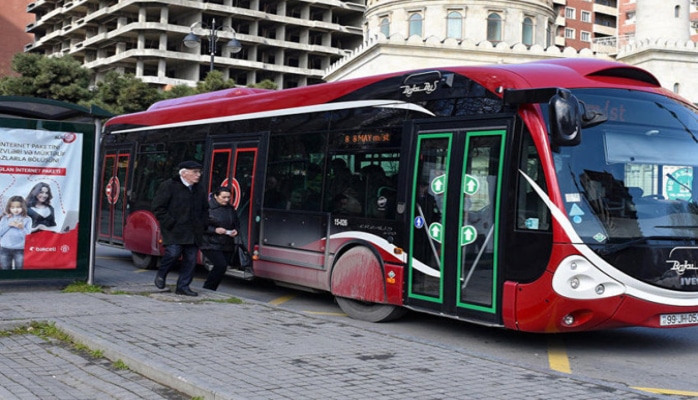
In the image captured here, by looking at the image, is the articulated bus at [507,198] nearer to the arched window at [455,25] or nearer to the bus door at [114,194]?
the bus door at [114,194]

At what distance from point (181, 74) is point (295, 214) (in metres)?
85.0

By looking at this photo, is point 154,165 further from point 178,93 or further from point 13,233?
point 178,93

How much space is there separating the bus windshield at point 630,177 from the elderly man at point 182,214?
4.81 meters

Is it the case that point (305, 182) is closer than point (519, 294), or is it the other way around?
point (519, 294)

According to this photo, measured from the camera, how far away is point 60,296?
963 cm

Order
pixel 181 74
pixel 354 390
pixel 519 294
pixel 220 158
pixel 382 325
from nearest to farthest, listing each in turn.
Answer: pixel 354 390 → pixel 519 294 → pixel 382 325 → pixel 220 158 → pixel 181 74

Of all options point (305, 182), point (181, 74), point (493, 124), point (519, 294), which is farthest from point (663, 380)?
point (181, 74)

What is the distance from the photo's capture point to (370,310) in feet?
31.3

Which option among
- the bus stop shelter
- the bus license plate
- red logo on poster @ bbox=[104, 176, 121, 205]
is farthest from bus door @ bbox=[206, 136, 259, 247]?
the bus license plate

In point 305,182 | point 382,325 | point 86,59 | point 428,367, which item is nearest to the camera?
point 428,367

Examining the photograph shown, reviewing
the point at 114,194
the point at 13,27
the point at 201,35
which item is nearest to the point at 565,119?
the point at 114,194

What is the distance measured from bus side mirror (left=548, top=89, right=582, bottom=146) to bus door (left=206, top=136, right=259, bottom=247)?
5667mm

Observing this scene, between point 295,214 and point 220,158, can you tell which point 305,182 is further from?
point 220,158

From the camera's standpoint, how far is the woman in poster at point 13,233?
9.88m
